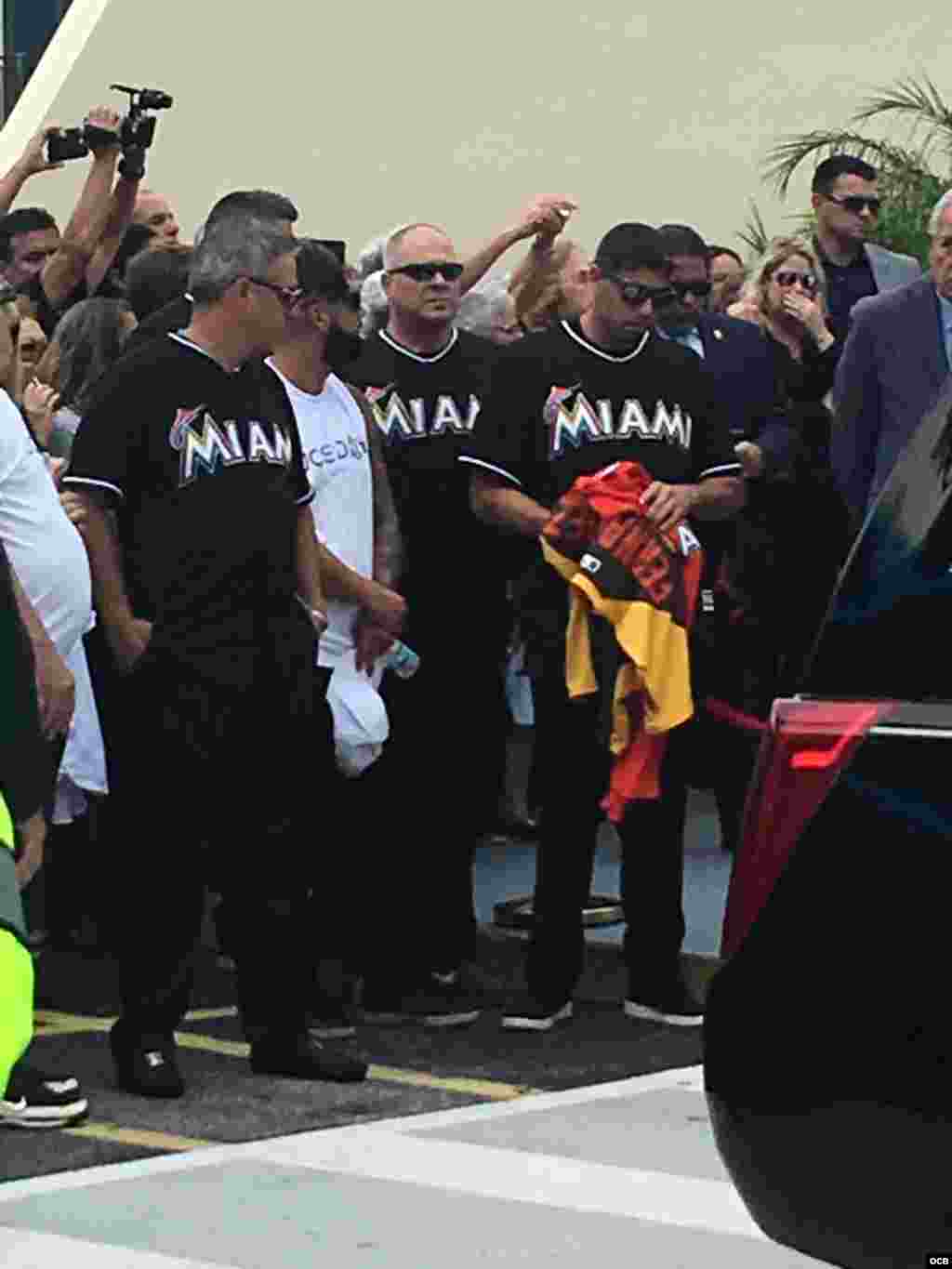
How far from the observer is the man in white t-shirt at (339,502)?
8.95 m

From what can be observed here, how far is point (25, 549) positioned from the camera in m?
7.77

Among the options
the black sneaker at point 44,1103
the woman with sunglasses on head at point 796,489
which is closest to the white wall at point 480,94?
the woman with sunglasses on head at point 796,489

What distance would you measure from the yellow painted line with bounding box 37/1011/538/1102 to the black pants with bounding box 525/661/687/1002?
2.25ft

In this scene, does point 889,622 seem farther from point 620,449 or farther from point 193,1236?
point 620,449

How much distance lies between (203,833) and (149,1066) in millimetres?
Result: 573

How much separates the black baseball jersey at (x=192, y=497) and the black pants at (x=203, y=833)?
10cm

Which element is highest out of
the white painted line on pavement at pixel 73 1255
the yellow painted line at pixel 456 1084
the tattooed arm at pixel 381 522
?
the tattooed arm at pixel 381 522

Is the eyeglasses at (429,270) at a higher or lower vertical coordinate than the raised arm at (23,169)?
lower

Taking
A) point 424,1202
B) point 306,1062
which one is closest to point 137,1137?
point 306,1062

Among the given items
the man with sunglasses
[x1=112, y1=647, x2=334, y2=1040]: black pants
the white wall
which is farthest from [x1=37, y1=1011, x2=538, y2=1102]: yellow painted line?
the white wall

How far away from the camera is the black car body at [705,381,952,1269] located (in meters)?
4.28

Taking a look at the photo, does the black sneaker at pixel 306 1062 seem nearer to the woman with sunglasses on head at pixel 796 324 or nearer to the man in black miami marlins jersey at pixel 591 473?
the man in black miami marlins jersey at pixel 591 473

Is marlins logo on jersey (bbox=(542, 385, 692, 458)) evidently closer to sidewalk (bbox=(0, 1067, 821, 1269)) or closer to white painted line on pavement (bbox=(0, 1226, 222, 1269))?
sidewalk (bbox=(0, 1067, 821, 1269))

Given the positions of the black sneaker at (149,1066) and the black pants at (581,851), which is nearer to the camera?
the black sneaker at (149,1066)
